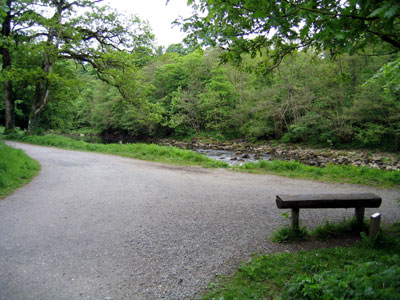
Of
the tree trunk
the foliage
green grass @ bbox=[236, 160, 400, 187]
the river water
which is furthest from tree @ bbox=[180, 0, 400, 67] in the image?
the tree trunk

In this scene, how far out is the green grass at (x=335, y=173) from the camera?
8.19 meters

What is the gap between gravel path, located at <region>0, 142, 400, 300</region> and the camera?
3021mm

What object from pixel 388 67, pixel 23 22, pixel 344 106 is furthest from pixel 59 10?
pixel 344 106

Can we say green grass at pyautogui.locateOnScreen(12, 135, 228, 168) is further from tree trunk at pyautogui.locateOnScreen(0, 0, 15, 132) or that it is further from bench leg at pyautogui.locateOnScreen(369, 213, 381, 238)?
bench leg at pyautogui.locateOnScreen(369, 213, 381, 238)

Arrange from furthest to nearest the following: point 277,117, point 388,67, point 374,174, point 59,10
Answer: point 277,117, point 59,10, point 374,174, point 388,67

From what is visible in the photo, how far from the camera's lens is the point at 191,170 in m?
10.4

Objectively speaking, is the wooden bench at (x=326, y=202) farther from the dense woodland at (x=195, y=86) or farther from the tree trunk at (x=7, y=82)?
the tree trunk at (x=7, y=82)

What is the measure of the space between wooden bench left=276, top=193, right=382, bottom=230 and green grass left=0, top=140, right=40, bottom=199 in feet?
21.0

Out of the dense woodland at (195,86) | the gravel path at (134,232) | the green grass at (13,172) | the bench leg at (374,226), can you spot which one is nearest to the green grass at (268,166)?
the gravel path at (134,232)

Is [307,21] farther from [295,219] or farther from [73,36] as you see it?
[73,36]

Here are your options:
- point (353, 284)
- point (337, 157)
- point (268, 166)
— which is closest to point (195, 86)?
point (337, 157)

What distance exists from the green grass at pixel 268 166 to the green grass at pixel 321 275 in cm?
530

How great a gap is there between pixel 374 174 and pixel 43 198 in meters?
9.99

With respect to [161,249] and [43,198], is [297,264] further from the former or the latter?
[43,198]
